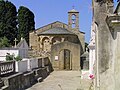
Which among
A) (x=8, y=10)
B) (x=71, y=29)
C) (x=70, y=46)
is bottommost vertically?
(x=70, y=46)

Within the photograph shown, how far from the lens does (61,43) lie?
123ft

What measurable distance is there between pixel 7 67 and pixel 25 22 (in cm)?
4501

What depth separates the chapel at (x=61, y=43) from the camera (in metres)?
37.2

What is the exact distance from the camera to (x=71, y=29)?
54000mm

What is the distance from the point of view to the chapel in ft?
122

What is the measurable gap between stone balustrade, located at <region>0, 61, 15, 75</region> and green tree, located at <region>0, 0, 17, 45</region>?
42204mm

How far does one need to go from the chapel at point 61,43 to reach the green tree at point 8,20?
7.66m

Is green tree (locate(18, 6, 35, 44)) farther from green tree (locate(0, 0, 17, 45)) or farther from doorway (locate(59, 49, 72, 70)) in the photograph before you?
doorway (locate(59, 49, 72, 70))

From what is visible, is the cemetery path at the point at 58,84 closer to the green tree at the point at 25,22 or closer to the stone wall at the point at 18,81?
the stone wall at the point at 18,81

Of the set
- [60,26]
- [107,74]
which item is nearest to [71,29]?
[60,26]

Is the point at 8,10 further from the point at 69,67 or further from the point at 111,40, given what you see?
the point at 111,40

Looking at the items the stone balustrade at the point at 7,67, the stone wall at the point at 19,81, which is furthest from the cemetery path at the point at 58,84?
the stone balustrade at the point at 7,67

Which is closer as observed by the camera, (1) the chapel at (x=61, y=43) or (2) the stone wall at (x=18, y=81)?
(2) the stone wall at (x=18, y=81)

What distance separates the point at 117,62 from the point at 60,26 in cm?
5226
